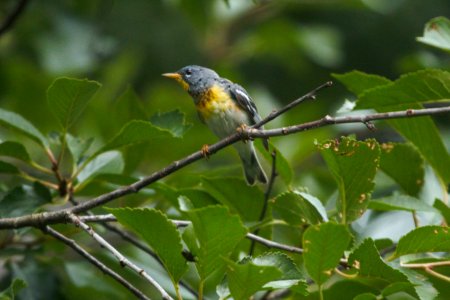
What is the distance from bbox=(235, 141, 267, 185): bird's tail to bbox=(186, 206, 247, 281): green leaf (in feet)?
6.50

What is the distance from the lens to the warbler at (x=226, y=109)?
4086 millimetres

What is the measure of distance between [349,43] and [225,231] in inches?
220

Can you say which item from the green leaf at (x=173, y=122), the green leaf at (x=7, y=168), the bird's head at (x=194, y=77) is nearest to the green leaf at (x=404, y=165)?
the green leaf at (x=173, y=122)

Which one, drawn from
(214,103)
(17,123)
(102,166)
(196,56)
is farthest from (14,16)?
(196,56)

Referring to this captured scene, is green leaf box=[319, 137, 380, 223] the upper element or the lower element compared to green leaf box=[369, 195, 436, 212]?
upper

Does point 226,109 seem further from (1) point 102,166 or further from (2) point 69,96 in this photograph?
(2) point 69,96

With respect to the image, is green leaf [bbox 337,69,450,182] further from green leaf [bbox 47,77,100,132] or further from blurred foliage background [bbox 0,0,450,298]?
green leaf [bbox 47,77,100,132]

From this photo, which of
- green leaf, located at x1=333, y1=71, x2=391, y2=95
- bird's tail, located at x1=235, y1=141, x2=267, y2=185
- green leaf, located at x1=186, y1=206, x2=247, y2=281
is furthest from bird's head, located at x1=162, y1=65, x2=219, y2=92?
green leaf, located at x1=186, y1=206, x2=247, y2=281

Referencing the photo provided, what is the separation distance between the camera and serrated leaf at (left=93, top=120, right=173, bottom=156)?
271 centimetres

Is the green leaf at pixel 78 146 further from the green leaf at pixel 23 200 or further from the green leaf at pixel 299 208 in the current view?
the green leaf at pixel 299 208

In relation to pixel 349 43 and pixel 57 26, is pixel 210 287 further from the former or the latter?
pixel 349 43

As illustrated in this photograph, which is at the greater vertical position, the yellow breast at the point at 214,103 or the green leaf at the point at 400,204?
the green leaf at the point at 400,204

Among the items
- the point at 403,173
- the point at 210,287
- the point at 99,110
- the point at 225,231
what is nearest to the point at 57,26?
the point at 99,110

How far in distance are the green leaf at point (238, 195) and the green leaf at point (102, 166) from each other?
416mm
